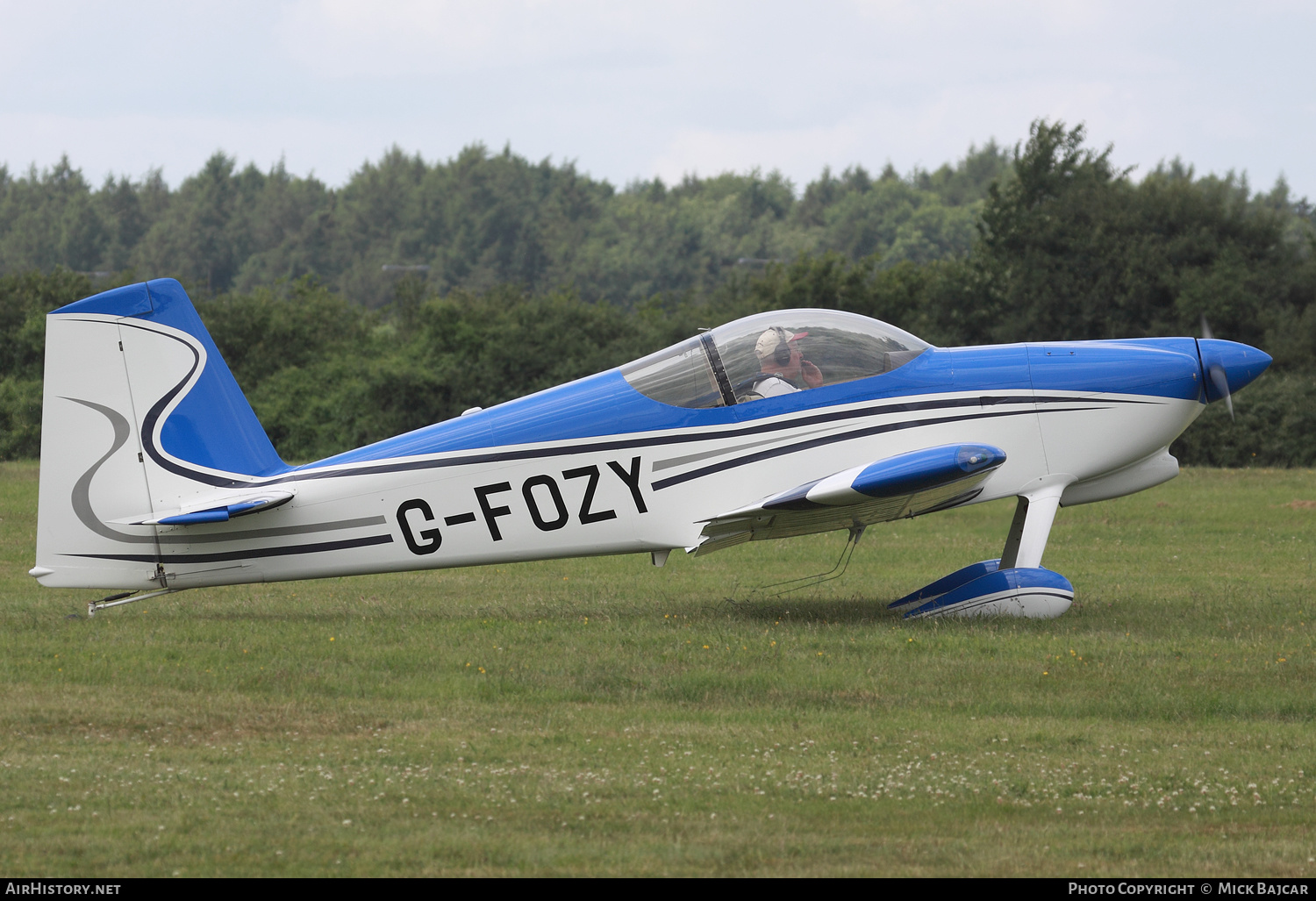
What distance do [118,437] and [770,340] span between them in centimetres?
493

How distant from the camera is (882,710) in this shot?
7.47m

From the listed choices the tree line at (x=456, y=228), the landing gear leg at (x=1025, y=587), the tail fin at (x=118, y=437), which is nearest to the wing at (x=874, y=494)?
the landing gear leg at (x=1025, y=587)

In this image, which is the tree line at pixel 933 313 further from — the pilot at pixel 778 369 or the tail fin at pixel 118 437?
the tail fin at pixel 118 437

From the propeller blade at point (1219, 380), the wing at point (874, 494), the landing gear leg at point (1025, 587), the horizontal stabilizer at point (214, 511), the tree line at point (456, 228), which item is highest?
the tree line at point (456, 228)

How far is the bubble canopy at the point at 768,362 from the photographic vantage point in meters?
10.0

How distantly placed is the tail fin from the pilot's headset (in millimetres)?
4272

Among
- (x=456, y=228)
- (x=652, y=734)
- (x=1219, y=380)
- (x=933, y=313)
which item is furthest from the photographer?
(x=456, y=228)

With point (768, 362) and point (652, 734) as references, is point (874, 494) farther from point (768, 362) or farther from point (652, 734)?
point (652, 734)

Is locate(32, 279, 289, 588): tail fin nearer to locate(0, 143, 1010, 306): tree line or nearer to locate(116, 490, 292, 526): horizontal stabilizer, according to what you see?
locate(116, 490, 292, 526): horizontal stabilizer

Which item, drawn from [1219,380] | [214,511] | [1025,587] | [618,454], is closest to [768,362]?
[618,454]

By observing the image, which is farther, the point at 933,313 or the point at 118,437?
the point at 933,313

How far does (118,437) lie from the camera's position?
947 centimetres

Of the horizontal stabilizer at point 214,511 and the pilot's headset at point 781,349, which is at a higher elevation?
the pilot's headset at point 781,349

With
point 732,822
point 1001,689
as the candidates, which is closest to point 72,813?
point 732,822
